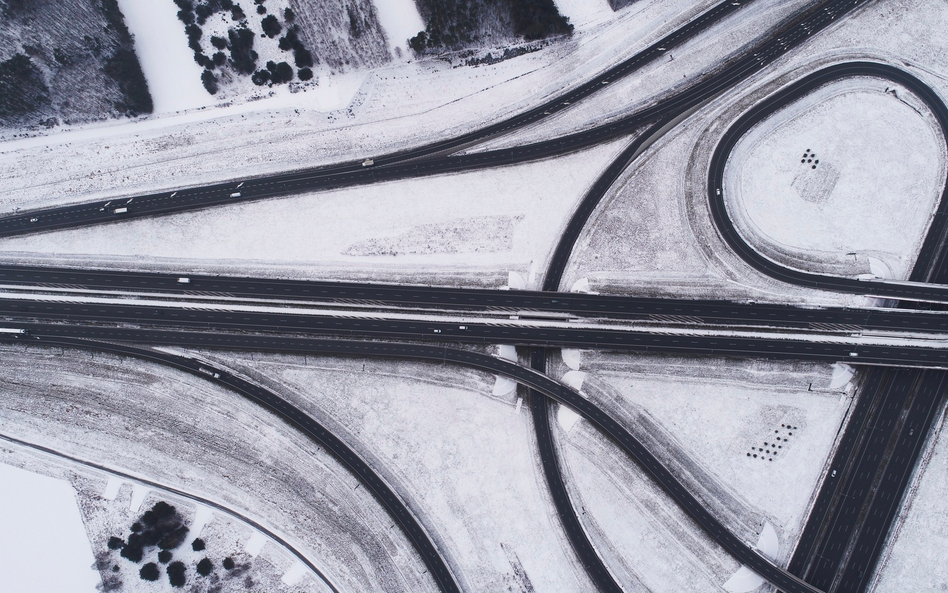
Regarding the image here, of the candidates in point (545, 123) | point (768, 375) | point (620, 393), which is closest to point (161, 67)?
point (545, 123)

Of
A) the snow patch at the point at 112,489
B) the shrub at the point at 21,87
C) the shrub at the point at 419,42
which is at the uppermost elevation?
the shrub at the point at 419,42

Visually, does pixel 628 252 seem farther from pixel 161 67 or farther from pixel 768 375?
pixel 161 67

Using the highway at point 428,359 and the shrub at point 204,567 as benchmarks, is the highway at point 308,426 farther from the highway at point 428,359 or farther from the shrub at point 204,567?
the shrub at point 204,567

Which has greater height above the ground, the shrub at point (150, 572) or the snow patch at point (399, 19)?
the snow patch at point (399, 19)

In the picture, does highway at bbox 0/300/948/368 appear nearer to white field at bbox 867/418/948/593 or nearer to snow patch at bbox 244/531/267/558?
white field at bbox 867/418/948/593

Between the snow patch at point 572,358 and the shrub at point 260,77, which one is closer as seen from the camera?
the snow patch at point 572,358

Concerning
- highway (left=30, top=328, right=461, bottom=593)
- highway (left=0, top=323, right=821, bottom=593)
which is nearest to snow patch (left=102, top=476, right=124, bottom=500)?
highway (left=30, top=328, right=461, bottom=593)

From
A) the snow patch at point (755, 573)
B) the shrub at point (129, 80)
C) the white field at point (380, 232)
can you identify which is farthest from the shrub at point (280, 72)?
A: the snow patch at point (755, 573)
